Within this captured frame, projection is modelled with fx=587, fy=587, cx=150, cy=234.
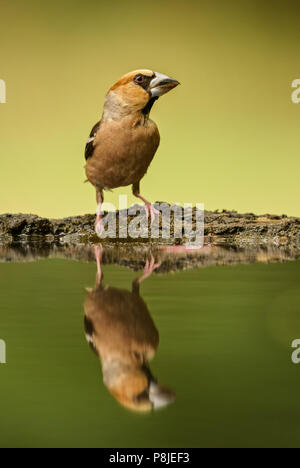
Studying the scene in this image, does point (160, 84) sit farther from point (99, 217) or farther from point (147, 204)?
point (99, 217)

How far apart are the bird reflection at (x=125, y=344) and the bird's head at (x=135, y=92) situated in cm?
184

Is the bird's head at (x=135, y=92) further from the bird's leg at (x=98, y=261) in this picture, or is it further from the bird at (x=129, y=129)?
the bird's leg at (x=98, y=261)

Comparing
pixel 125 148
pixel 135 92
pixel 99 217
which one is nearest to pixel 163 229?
pixel 99 217

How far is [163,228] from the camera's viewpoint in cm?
346

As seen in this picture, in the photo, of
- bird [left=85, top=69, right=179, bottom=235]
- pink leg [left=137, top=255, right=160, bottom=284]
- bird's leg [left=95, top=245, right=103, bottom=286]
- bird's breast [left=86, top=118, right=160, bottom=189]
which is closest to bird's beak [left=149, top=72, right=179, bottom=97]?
bird [left=85, top=69, right=179, bottom=235]

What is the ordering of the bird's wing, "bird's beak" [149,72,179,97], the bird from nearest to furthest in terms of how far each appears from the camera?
"bird's beak" [149,72,179,97] → the bird → the bird's wing

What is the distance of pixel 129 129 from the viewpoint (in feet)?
10.7

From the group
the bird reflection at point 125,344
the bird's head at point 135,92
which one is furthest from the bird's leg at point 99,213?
the bird reflection at point 125,344

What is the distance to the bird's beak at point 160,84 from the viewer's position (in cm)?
315

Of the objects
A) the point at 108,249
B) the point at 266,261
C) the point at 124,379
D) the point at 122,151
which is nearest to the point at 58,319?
the point at 124,379

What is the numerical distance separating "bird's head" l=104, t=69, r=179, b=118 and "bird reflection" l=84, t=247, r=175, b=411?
6.03ft

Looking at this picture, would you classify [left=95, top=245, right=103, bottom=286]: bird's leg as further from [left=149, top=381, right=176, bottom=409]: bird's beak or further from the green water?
[left=149, top=381, right=176, bottom=409]: bird's beak

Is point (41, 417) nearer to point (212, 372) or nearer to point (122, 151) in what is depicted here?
point (212, 372)

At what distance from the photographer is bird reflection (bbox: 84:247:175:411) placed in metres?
0.77
